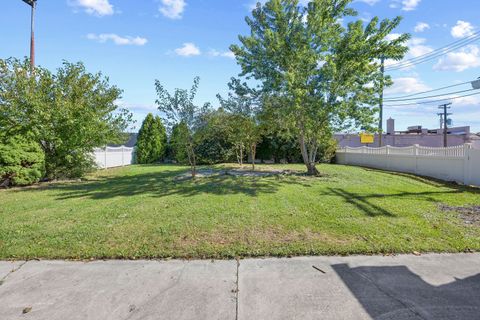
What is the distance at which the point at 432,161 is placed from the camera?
11133mm

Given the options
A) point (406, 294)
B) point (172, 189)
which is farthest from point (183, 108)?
point (406, 294)

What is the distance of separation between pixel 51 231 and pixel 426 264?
5.02 metres

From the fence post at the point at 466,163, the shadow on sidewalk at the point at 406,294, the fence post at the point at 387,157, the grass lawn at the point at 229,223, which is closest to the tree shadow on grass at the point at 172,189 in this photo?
the grass lawn at the point at 229,223

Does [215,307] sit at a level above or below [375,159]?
below

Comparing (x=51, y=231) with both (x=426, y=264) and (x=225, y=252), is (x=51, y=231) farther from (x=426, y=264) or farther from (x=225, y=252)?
(x=426, y=264)

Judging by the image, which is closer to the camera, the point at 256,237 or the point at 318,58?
the point at 256,237

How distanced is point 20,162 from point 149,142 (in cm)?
1188

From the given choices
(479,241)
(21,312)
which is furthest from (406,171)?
(21,312)

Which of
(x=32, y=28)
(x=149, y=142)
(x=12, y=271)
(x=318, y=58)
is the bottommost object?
(x=12, y=271)

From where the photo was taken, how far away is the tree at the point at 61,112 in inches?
361

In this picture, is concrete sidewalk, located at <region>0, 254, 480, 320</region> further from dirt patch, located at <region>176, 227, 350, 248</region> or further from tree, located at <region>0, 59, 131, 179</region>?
tree, located at <region>0, 59, 131, 179</region>

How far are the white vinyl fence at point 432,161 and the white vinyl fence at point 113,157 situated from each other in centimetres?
1352

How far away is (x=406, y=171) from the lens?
12.8m

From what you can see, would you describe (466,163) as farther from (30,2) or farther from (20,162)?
(30,2)
